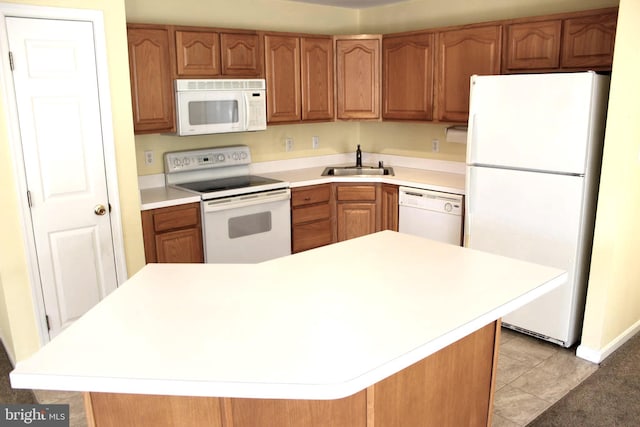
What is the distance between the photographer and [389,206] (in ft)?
14.8

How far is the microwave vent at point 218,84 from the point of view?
3838 mm

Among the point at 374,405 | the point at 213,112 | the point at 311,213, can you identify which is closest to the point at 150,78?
the point at 213,112

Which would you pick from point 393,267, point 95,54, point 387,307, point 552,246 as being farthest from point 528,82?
point 95,54

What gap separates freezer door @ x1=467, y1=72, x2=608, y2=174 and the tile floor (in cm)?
114

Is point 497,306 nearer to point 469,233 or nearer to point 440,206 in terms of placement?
point 469,233

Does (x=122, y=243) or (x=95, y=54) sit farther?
(x=122, y=243)

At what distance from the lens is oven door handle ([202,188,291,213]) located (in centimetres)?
390

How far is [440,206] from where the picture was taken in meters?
4.07

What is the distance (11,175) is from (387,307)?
2.31 m

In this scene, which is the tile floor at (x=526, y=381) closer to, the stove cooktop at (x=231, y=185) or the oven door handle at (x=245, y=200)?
the oven door handle at (x=245, y=200)

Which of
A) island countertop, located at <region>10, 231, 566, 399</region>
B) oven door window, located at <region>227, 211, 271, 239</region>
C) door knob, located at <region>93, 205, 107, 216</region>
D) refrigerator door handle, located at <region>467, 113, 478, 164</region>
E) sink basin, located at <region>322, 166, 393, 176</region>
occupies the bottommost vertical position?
oven door window, located at <region>227, 211, 271, 239</region>

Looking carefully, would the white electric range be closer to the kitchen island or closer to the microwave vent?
the microwave vent

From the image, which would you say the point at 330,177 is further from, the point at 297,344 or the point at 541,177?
the point at 297,344

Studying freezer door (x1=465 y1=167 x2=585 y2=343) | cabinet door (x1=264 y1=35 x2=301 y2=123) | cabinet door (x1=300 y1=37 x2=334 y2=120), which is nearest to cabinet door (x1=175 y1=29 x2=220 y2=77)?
cabinet door (x1=264 y1=35 x2=301 y2=123)
